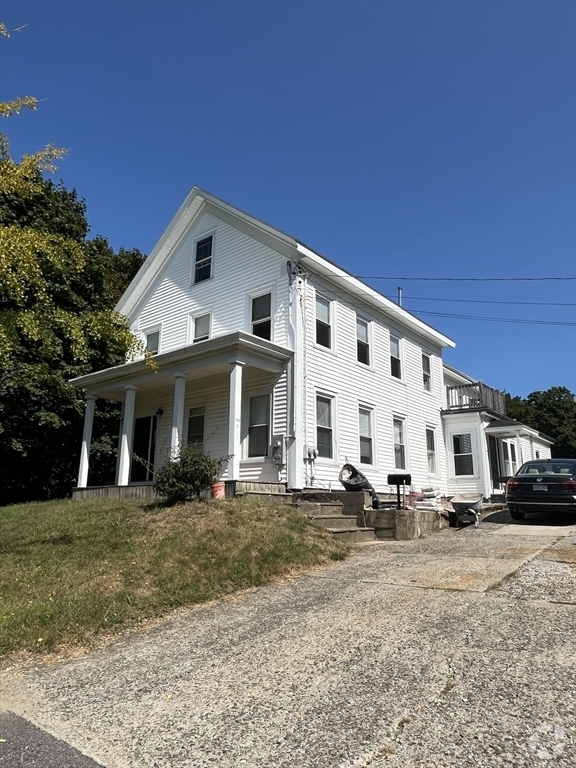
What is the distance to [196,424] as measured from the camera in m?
15.1

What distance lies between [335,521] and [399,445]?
6.88 metres

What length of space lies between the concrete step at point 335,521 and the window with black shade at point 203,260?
8618mm

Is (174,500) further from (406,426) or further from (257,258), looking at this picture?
(406,426)

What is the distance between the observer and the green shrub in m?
9.58

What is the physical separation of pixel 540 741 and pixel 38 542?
7924mm

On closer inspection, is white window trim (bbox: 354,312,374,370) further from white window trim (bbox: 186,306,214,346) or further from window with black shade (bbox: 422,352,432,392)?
white window trim (bbox: 186,306,214,346)

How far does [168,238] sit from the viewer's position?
56.5 ft

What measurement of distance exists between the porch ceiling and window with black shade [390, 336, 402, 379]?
17.8 ft

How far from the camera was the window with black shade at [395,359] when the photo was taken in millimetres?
17297

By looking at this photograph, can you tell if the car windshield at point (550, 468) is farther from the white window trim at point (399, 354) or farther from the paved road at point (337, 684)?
the paved road at point (337, 684)

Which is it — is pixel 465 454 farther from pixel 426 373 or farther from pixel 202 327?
pixel 202 327

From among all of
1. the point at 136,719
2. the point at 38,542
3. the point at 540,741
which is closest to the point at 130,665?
the point at 136,719

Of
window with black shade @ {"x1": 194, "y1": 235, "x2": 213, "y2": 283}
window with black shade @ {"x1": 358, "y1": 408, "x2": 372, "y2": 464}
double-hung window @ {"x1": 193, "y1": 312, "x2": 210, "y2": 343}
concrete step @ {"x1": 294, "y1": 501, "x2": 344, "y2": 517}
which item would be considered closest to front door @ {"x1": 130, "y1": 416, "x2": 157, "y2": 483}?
double-hung window @ {"x1": 193, "y1": 312, "x2": 210, "y2": 343}

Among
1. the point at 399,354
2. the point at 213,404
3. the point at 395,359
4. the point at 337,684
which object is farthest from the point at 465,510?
the point at 337,684
